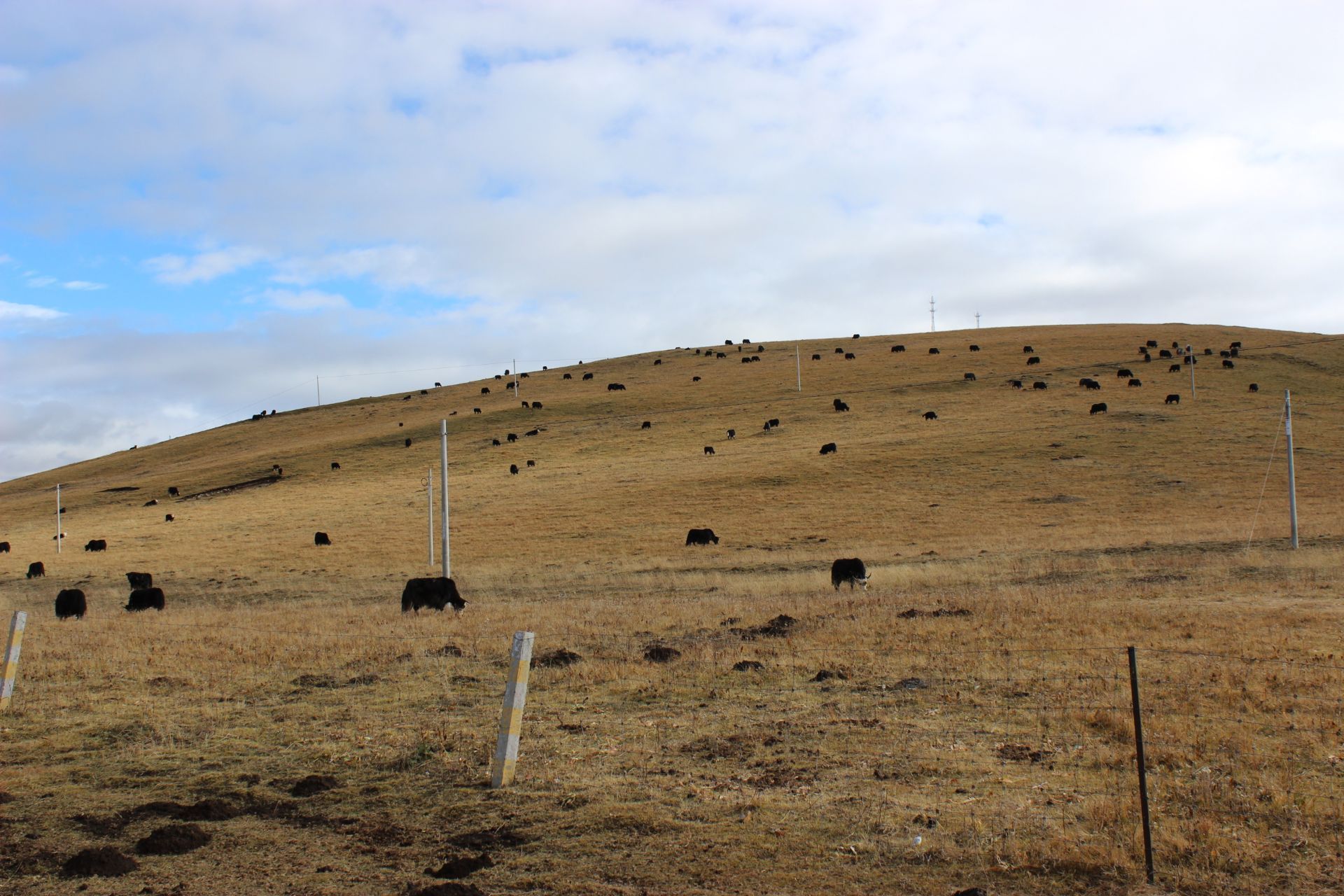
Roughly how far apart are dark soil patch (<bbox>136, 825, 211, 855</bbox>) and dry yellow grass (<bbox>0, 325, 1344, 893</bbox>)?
0.37 ft

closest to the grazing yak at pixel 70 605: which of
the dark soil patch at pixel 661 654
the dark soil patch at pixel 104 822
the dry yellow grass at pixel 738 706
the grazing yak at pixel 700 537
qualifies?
the dry yellow grass at pixel 738 706

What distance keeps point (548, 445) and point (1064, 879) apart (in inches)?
2414

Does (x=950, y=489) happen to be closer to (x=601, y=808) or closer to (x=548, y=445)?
(x=548, y=445)

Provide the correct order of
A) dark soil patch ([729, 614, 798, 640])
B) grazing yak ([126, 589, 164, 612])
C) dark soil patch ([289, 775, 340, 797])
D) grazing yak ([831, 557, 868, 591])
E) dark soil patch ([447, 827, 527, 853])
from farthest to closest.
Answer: grazing yak ([126, 589, 164, 612]) → grazing yak ([831, 557, 868, 591]) → dark soil patch ([729, 614, 798, 640]) → dark soil patch ([289, 775, 340, 797]) → dark soil patch ([447, 827, 527, 853])

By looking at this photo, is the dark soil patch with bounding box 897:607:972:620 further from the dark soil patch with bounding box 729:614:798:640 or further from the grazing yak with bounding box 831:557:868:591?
the grazing yak with bounding box 831:557:868:591

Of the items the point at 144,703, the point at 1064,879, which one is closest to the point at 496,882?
the point at 1064,879

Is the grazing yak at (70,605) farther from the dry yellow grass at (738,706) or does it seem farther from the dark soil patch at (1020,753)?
the dark soil patch at (1020,753)

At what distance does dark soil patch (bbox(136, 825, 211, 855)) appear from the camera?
23.8 ft

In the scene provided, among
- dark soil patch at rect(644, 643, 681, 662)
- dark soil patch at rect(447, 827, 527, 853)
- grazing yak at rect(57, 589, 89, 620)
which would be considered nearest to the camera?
dark soil patch at rect(447, 827, 527, 853)

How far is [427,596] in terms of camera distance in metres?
24.6

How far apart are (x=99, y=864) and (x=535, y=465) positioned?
54.3 meters

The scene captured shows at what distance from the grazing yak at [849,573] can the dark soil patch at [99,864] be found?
20059mm

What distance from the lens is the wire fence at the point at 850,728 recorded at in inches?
286

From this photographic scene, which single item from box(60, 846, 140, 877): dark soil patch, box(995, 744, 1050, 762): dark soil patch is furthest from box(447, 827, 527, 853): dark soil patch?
box(995, 744, 1050, 762): dark soil patch
